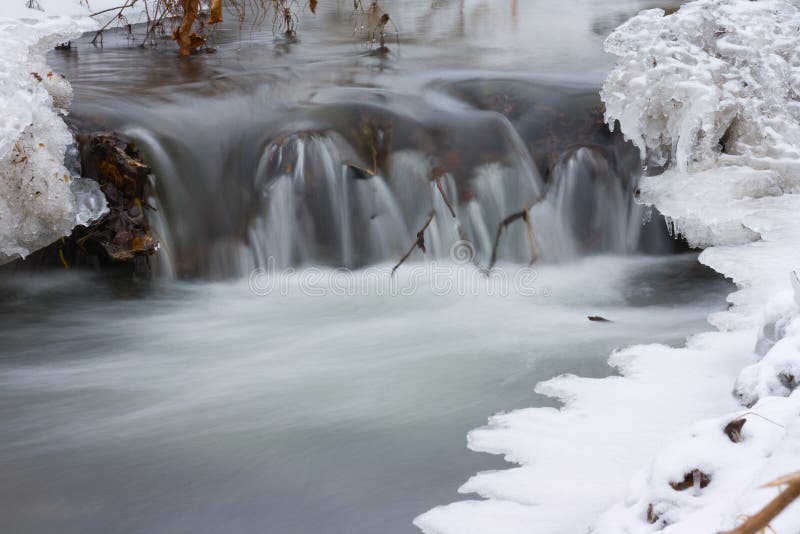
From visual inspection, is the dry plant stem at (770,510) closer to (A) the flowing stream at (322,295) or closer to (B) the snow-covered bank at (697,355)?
(B) the snow-covered bank at (697,355)

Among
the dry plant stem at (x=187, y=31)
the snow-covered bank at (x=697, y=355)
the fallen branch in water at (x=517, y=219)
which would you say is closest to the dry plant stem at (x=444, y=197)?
the fallen branch in water at (x=517, y=219)

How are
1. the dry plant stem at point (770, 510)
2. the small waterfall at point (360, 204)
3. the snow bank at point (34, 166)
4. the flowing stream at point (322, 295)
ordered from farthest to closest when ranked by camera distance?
the small waterfall at point (360, 204) → the snow bank at point (34, 166) → the flowing stream at point (322, 295) → the dry plant stem at point (770, 510)

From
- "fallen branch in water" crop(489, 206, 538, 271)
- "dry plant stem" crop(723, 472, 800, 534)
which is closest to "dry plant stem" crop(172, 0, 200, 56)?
"fallen branch in water" crop(489, 206, 538, 271)

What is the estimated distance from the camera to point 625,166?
13.7 ft

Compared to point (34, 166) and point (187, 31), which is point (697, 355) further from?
point (187, 31)

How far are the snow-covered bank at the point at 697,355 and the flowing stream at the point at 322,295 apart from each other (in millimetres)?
151

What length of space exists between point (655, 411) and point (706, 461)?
0.86 meters

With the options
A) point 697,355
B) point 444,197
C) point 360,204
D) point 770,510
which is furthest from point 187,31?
point 770,510

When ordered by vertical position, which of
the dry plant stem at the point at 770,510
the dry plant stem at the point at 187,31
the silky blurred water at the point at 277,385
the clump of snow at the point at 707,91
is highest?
the dry plant stem at the point at 187,31

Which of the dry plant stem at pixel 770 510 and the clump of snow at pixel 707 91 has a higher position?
the clump of snow at pixel 707 91

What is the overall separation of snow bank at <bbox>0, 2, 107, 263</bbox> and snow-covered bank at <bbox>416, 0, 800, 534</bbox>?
2.01 meters

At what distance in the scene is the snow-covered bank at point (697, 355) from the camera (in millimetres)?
1618

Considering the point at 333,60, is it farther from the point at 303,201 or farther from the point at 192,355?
the point at 192,355

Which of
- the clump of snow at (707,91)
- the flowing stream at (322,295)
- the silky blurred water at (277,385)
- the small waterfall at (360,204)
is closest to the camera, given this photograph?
the silky blurred water at (277,385)
